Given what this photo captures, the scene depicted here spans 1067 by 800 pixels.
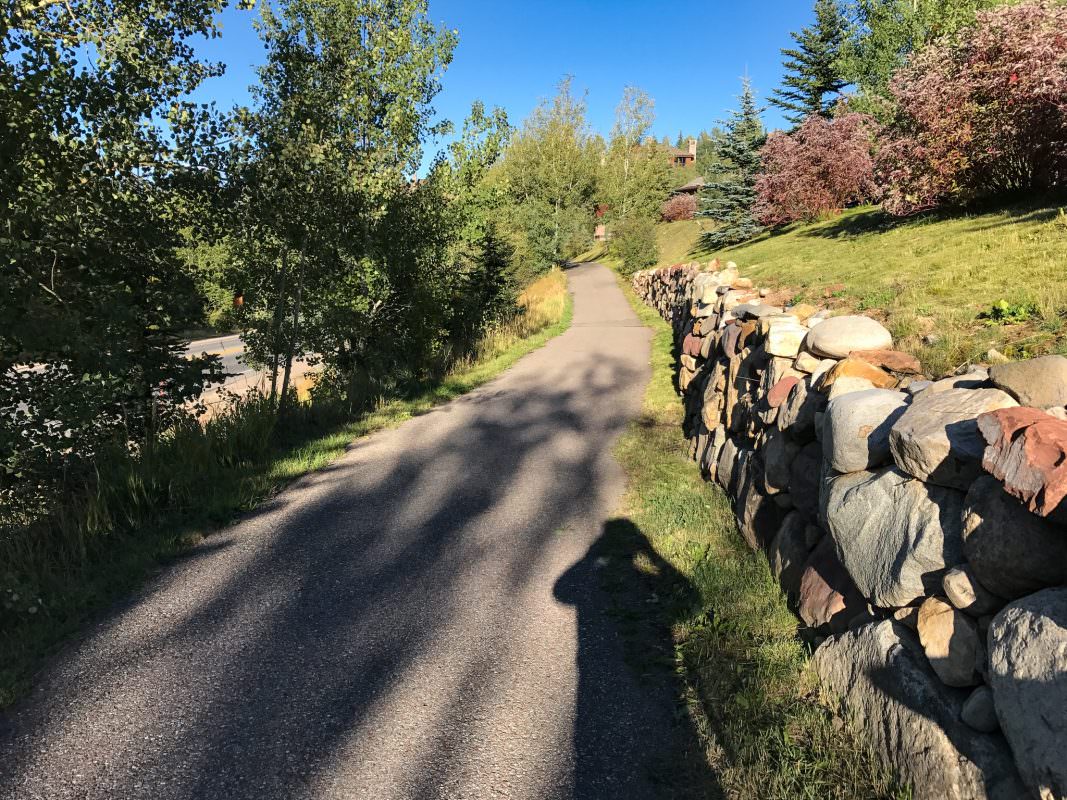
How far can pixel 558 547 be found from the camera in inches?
187

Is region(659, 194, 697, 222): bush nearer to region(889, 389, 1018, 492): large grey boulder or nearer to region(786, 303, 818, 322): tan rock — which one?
region(786, 303, 818, 322): tan rock

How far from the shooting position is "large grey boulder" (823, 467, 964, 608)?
7.81 feet

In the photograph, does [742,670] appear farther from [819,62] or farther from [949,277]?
[819,62]

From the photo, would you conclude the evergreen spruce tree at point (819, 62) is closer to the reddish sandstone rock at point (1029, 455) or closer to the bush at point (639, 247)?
the bush at point (639, 247)

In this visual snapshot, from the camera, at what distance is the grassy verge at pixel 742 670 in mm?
2473

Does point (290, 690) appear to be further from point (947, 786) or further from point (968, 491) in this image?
point (968, 491)

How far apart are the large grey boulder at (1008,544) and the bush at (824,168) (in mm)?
16563

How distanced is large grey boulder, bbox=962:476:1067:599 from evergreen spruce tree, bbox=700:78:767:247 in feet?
79.7

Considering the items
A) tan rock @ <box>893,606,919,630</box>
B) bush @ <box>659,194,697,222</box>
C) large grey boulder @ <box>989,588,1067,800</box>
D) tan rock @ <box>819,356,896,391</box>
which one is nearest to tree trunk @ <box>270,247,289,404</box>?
tan rock @ <box>819,356,896,391</box>

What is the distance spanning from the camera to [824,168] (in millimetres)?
16922

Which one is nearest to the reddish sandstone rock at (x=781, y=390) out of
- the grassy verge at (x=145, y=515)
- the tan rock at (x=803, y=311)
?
the tan rock at (x=803, y=311)

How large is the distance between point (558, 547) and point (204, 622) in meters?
2.60

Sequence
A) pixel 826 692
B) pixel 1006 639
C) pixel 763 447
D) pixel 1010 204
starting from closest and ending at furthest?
1. pixel 1006 639
2. pixel 826 692
3. pixel 763 447
4. pixel 1010 204

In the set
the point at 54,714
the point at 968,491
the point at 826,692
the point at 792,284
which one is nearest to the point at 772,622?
the point at 826,692
